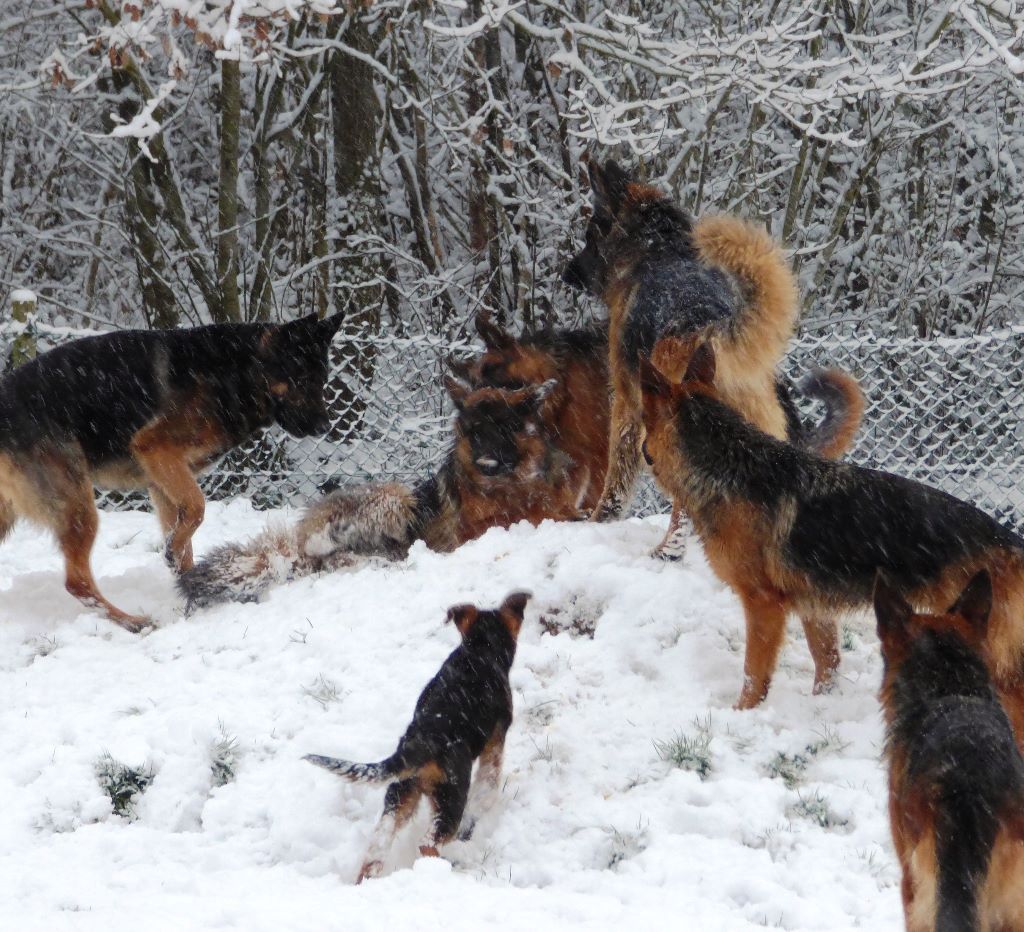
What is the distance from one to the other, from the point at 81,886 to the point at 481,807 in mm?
1411

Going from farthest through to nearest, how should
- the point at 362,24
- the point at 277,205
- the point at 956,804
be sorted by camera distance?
1. the point at 277,205
2. the point at 362,24
3. the point at 956,804

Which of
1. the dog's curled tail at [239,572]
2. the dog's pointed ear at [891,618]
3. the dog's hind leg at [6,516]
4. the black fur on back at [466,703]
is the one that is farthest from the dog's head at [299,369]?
the dog's pointed ear at [891,618]

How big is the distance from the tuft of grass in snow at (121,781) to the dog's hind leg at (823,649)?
2855mm

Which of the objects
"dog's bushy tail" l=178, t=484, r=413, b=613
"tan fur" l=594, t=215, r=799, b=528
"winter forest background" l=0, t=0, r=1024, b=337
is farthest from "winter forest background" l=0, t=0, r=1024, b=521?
"tan fur" l=594, t=215, r=799, b=528

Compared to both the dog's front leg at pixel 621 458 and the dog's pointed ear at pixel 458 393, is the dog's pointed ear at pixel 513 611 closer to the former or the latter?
the dog's front leg at pixel 621 458

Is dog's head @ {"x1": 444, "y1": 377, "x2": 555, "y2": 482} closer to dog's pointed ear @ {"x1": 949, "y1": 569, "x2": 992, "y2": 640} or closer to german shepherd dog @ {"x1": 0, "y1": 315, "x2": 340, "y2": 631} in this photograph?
german shepherd dog @ {"x1": 0, "y1": 315, "x2": 340, "y2": 631}

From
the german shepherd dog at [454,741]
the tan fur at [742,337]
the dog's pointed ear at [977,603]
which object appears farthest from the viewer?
the tan fur at [742,337]

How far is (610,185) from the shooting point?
6668 millimetres

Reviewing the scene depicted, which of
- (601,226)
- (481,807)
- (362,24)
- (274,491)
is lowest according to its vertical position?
(274,491)

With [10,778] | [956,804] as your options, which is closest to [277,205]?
[10,778]

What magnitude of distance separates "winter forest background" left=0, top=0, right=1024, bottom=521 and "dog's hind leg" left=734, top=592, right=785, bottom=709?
5.26 meters

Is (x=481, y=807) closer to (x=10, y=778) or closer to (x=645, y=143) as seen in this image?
(x=10, y=778)

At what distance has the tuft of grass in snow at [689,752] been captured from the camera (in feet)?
14.0

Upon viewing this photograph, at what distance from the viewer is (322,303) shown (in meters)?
13.0
